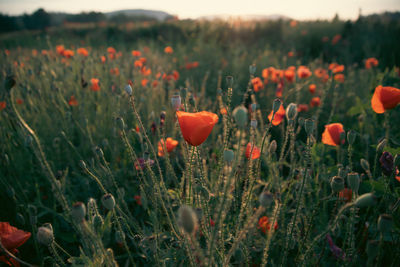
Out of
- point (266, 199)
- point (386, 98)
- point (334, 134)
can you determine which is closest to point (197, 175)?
point (266, 199)

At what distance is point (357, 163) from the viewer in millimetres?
1646

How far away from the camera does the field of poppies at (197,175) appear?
77 centimetres

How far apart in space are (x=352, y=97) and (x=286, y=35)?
6.10m

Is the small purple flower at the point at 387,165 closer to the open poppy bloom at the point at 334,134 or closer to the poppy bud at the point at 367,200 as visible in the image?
the open poppy bloom at the point at 334,134

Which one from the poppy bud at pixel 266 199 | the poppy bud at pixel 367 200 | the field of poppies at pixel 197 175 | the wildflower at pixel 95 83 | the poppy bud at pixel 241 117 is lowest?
the field of poppies at pixel 197 175

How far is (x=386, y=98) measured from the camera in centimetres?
118

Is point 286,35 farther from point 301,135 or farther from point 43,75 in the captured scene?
point 43,75

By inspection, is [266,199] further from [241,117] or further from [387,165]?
[387,165]

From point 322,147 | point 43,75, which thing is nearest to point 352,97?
point 322,147

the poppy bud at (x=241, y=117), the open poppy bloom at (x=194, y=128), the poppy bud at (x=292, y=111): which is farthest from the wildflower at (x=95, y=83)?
the poppy bud at (x=241, y=117)

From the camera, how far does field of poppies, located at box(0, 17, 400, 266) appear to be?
2.51 ft

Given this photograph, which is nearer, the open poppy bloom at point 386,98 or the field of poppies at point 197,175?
the field of poppies at point 197,175

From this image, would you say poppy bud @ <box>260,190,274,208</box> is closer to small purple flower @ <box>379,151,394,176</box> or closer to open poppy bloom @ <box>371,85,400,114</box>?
small purple flower @ <box>379,151,394,176</box>

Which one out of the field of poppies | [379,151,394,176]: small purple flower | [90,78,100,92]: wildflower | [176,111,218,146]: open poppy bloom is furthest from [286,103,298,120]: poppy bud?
[90,78,100,92]: wildflower
